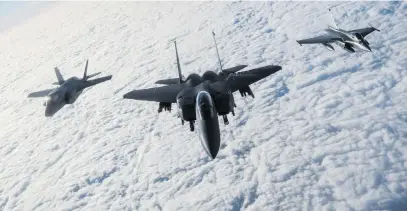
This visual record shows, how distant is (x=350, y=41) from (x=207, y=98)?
16826 millimetres

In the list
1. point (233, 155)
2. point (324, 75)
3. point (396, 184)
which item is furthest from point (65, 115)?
point (396, 184)

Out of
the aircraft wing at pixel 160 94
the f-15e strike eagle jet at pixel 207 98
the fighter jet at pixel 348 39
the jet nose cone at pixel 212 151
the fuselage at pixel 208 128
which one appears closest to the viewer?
the jet nose cone at pixel 212 151

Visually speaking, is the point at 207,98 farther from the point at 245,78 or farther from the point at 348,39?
the point at 348,39

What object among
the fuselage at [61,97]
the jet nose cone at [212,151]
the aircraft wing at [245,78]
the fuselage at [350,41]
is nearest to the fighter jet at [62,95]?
the fuselage at [61,97]

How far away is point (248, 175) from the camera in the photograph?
53.2ft

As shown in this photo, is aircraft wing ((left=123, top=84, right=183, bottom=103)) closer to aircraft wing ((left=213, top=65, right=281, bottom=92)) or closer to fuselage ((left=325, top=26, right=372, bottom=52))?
aircraft wing ((left=213, top=65, right=281, bottom=92))

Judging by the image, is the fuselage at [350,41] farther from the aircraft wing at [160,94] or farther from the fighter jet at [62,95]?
the fighter jet at [62,95]

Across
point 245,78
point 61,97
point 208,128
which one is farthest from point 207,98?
point 61,97

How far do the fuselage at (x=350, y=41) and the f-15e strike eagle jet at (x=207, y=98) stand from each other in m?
9.27

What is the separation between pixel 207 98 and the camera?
40.8 feet

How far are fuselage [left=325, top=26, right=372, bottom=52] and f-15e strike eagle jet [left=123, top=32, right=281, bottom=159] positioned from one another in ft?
30.4

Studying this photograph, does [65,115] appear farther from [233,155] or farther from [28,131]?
[233,155]

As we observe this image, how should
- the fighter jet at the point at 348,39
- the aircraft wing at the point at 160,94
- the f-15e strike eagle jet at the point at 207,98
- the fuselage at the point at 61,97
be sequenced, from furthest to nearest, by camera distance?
1. the fighter jet at the point at 348,39
2. the fuselage at the point at 61,97
3. the aircraft wing at the point at 160,94
4. the f-15e strike eagle jet at the point at 207,98

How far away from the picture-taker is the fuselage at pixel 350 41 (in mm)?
20438
